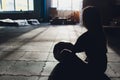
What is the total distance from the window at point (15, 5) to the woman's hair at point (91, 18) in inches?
741

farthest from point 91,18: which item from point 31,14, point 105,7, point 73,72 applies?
point 31,14

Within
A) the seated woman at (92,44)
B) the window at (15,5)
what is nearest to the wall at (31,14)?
the window at (15,5)

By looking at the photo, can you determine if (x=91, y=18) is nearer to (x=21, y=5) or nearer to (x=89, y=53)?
(x=89, y=53)

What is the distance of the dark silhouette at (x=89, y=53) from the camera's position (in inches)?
134

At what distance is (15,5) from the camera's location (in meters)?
22.1

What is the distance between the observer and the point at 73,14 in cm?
2116

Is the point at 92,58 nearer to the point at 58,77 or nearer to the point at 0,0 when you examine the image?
the point at 58,77

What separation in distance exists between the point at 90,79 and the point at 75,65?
1.04ft

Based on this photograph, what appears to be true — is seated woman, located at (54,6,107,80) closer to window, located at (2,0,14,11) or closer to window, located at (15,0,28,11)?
window, located at (15,0,28,11)

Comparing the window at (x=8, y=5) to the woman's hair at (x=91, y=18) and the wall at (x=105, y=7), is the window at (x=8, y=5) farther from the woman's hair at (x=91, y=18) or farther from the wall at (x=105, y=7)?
the woman's hair at (x=91, y=18)

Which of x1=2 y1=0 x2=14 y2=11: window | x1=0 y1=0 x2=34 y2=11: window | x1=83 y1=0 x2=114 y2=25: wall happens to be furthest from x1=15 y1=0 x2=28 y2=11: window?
x1=83 y1=0 x2=114 y2=25: wall

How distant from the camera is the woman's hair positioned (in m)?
3.34

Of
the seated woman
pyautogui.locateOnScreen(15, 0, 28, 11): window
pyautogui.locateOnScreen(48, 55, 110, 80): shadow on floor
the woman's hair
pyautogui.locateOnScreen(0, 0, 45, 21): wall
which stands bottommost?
pyautogui.locateOnScreen(48, 55, 110, 80): shadow on floor

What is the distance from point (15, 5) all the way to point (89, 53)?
19.5m
